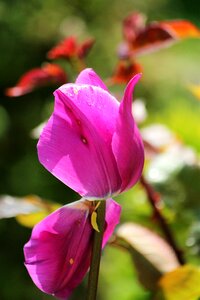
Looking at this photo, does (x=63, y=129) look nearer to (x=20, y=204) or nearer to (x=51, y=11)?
(x=20, y=204)

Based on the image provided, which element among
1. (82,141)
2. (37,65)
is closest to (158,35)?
(82,141)

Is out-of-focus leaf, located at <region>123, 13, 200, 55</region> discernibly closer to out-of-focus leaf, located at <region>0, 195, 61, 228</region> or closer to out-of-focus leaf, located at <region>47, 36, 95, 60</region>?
out-of-focus leaf, located at <region>47, 36, 95, 60</region>

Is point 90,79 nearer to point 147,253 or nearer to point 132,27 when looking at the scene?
point 147,253

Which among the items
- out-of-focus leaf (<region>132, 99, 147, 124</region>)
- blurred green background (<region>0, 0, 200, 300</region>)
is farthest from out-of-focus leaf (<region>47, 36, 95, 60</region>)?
blurred green background (<region>0, 0, 200, 300</region>)

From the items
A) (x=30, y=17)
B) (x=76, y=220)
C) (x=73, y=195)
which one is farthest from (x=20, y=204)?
(x=30, y=17)

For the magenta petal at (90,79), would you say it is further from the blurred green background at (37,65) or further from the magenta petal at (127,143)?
the blurred green background at (37,65)
